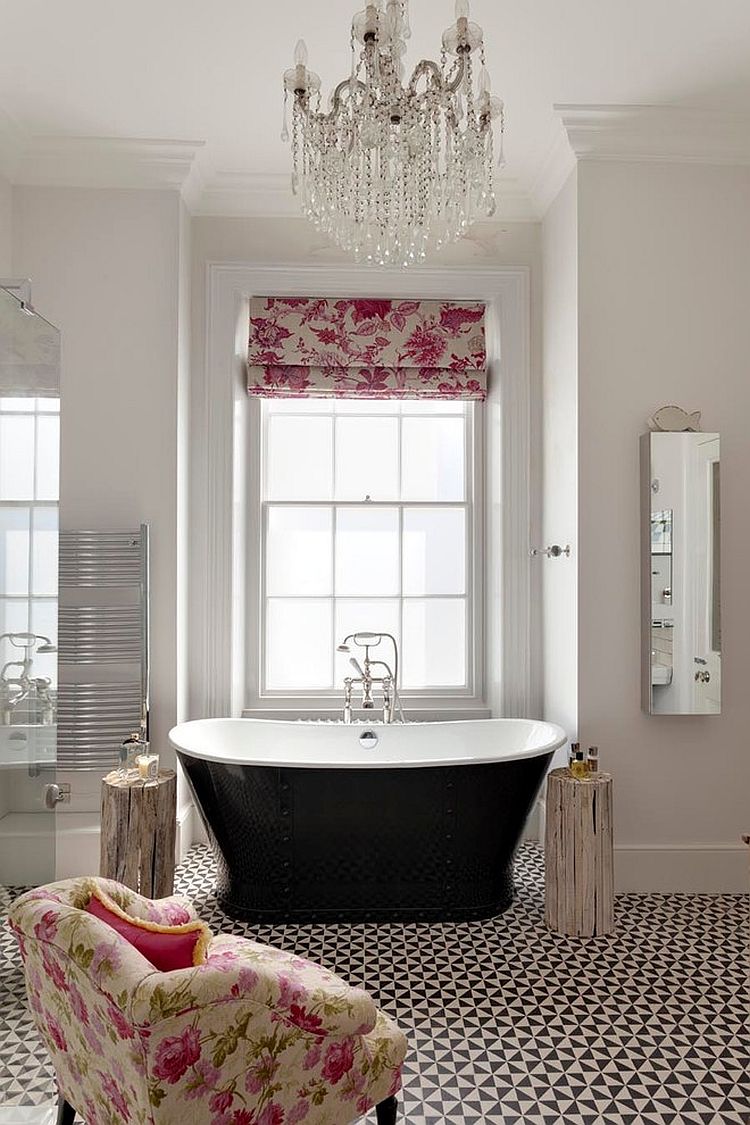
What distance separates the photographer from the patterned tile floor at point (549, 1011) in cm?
228

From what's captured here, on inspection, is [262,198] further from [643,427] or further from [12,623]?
[12,623]

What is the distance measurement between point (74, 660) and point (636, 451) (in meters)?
2.53

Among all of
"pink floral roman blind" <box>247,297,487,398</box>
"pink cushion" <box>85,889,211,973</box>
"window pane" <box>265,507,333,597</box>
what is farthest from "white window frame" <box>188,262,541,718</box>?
"pink cushion" <box>85,889,211,973</box>

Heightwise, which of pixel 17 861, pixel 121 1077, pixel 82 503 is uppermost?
pixel 82 503

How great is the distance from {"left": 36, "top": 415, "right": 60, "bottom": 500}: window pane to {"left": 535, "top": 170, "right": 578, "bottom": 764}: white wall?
82.1 inches

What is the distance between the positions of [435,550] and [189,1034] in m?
3.17

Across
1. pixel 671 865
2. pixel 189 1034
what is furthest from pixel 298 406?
pixel 189 1034

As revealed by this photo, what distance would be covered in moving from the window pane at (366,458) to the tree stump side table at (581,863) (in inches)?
71.2

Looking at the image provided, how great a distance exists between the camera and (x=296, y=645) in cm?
446

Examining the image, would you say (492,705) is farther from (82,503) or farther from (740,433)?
(82,503)

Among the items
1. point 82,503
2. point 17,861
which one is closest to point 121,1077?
point 17,861

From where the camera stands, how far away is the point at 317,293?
428 cm

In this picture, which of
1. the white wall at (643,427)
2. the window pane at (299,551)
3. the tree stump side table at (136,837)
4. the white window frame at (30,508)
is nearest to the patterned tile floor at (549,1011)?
the tree stump side table at (136,837)

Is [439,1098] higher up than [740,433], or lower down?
lower down
